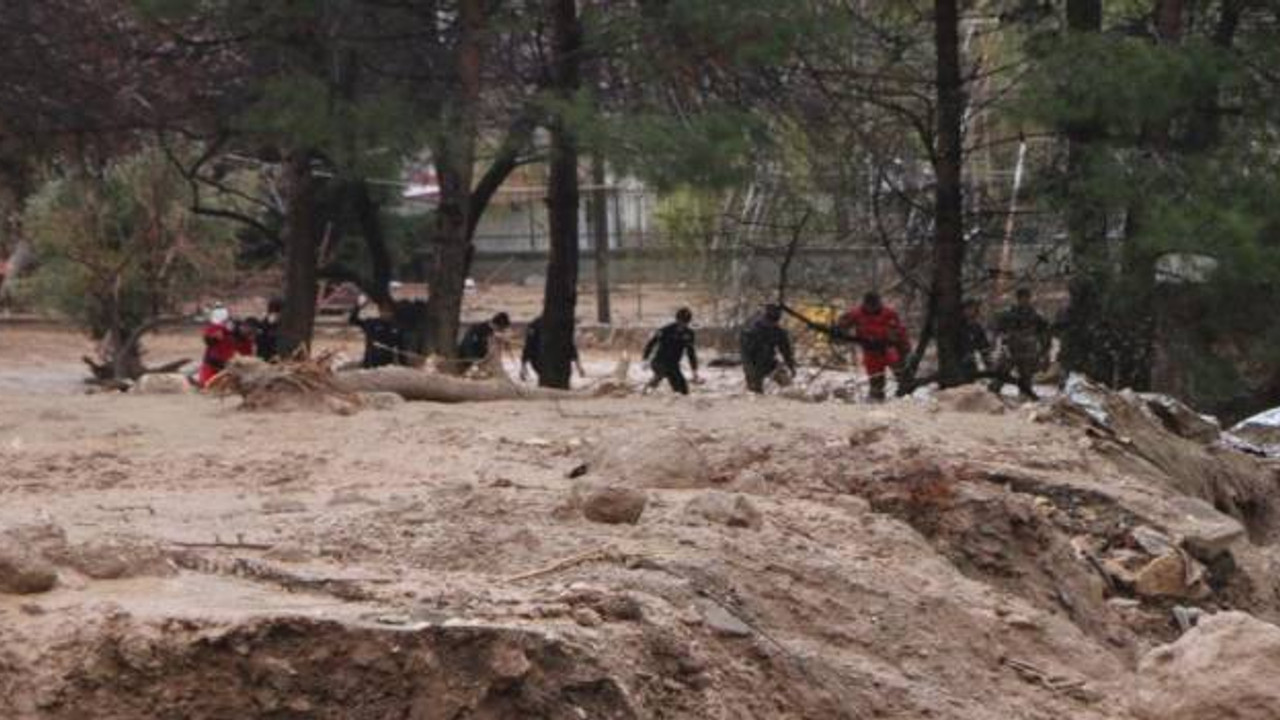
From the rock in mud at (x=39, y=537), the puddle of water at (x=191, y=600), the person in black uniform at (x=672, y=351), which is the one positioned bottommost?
the person in black uniform at (x=672, y=351)

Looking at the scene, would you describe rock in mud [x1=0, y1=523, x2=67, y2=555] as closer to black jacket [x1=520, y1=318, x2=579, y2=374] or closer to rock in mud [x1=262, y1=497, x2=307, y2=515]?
rock in mud [x1=262, y1=497, x2=307, y2=515]

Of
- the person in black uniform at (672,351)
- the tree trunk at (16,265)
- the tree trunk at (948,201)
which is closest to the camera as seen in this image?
the tree trunk at (948,201)

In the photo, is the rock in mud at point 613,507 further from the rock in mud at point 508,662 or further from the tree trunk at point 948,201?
the tree trunk at point 948,201

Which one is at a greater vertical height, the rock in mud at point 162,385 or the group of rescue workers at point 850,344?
the rock in mud at point 162,385

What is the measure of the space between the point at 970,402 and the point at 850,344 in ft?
31.3

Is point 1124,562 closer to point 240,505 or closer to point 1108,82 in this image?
point 240,505

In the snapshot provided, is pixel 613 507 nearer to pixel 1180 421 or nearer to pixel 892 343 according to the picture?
pixel 1180 421

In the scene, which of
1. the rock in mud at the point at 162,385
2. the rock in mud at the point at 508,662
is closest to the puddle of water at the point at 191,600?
the rock in mud at the point at 508,662

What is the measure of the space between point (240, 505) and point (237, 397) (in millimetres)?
4062

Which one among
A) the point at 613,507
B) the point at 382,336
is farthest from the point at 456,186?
the point at 613,507

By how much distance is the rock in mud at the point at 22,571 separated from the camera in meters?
5.30

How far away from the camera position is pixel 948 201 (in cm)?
1986

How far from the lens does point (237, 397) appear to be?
1190 centimetres

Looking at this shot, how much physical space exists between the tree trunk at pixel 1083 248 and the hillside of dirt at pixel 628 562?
6.63 meters
